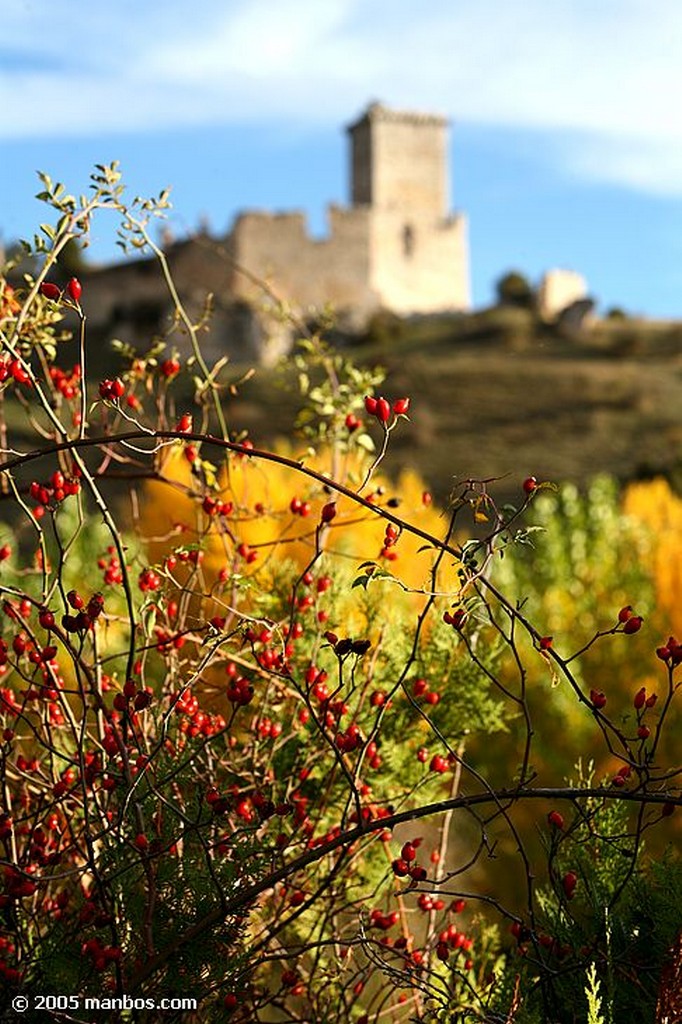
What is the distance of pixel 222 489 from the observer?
4152 millimetres

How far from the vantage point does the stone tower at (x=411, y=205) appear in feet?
260

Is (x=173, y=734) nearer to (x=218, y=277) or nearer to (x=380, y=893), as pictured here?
(x=380, y=893)

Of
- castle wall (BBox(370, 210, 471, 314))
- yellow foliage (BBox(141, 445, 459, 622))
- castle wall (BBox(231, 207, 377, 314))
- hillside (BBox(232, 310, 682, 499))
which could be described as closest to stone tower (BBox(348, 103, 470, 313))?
castle wall (BBox(370, 210, 471, 314))

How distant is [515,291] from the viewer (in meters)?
78.2

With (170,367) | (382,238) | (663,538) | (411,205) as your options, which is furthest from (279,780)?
(411,205)

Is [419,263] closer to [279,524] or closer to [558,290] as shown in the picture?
[558,290]

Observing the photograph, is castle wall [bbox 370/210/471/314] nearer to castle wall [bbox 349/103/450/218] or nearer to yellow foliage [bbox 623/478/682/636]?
castle wall [bbox 349/103/450/218]

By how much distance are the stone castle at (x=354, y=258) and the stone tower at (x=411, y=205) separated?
0.19 feet

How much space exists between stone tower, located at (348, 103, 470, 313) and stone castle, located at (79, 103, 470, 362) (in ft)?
0.19

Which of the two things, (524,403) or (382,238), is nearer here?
(524,403)

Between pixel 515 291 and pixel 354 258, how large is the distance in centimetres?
1006

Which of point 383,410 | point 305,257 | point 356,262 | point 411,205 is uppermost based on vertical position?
point 411,205

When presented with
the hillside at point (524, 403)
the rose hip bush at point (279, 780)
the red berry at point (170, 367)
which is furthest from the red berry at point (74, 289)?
the hillside at point (524, 403)

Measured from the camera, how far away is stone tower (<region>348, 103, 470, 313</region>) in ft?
260
